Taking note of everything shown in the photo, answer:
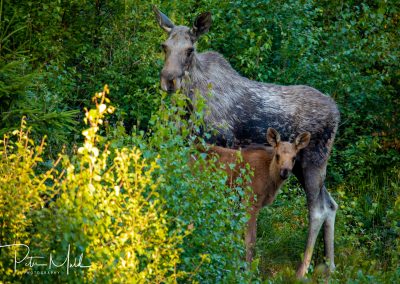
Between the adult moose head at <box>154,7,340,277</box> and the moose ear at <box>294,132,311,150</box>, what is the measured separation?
0.41 meters

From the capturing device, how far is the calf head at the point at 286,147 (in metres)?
10.8

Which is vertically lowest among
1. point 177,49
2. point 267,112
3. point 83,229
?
point 267,112

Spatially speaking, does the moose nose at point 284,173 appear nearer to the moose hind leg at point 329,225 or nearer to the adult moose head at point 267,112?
the adult moose head at point 267,112

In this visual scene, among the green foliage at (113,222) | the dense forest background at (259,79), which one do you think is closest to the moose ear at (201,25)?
the dense forest background at (259,79)

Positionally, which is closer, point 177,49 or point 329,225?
point 177,49

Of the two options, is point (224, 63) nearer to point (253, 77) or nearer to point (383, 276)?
point (253, 77)

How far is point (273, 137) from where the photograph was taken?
10.9 meters

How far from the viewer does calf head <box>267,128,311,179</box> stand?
1077cm

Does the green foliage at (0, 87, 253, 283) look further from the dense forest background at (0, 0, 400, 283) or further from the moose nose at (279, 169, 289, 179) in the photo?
the moose nose at (279, 169, 289, 179)

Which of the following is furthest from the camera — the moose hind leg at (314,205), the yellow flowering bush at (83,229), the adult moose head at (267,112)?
the moose hind leg at (314,205)

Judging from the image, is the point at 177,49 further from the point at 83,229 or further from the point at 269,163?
the point at 83,229

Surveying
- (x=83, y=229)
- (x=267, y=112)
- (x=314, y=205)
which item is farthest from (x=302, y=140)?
(x=83, y=229)
